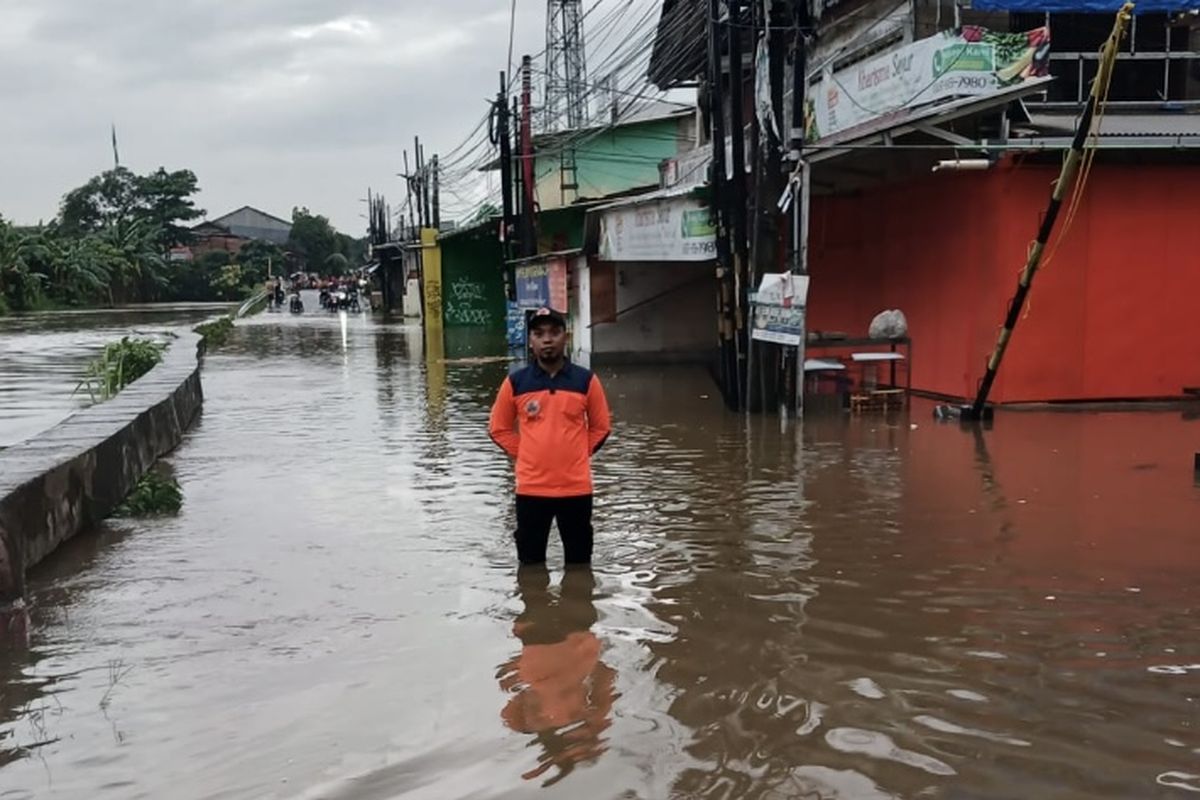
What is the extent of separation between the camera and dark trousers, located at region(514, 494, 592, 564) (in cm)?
606

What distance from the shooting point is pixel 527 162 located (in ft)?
82.8

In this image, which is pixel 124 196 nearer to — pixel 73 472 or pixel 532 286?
pixel 532 286

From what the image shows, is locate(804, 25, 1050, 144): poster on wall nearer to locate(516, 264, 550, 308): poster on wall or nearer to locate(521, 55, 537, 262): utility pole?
locate(516, 264, 550, 308): poster on wall

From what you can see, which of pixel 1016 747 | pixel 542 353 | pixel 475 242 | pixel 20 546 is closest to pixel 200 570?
pixel 20 546

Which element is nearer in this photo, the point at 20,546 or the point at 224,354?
the point at 20,546

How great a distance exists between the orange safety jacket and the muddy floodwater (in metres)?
0.59

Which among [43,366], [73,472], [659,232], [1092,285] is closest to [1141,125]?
[1092,285]

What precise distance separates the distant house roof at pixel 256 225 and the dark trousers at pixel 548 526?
120 m

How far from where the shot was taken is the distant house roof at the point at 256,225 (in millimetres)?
122000

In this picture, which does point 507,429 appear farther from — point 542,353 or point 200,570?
point 200,570

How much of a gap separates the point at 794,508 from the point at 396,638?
12.1 ft

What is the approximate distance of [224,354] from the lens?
25.7 meters

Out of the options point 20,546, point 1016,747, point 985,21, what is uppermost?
point 985,21

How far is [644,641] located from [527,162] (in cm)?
2124
